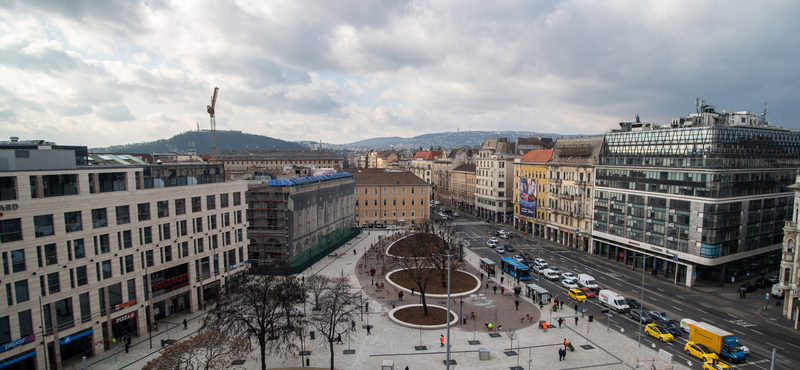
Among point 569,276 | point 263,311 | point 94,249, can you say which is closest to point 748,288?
point 569,276

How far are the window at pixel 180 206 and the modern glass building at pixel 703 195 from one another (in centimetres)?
5988

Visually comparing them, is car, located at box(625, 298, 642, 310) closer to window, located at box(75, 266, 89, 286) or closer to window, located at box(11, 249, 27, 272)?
window, located at box(75, 266, 89, 286)

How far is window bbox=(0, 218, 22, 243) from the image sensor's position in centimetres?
2762

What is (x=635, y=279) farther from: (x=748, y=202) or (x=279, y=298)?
(x=279, y=298)

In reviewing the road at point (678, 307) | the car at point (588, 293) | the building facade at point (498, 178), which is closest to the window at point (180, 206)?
the road at point (678, 307)

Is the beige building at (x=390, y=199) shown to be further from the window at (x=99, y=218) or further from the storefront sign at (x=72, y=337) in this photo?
the storefront sign at (x=72, y=337)

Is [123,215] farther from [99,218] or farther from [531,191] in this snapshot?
[531,191]

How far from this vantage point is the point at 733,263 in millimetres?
55406

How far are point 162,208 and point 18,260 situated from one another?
483 inches

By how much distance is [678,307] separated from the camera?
45.0 metres

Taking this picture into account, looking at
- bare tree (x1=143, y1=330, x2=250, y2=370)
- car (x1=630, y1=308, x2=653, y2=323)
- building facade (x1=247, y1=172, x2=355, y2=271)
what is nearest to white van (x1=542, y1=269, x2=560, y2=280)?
car (x1=630, y1=308, x2=653, y2=323)

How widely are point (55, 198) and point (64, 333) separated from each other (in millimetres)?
10283

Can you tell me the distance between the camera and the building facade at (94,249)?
93.5 ft

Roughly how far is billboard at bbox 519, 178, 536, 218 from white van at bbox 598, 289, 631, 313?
142ft
